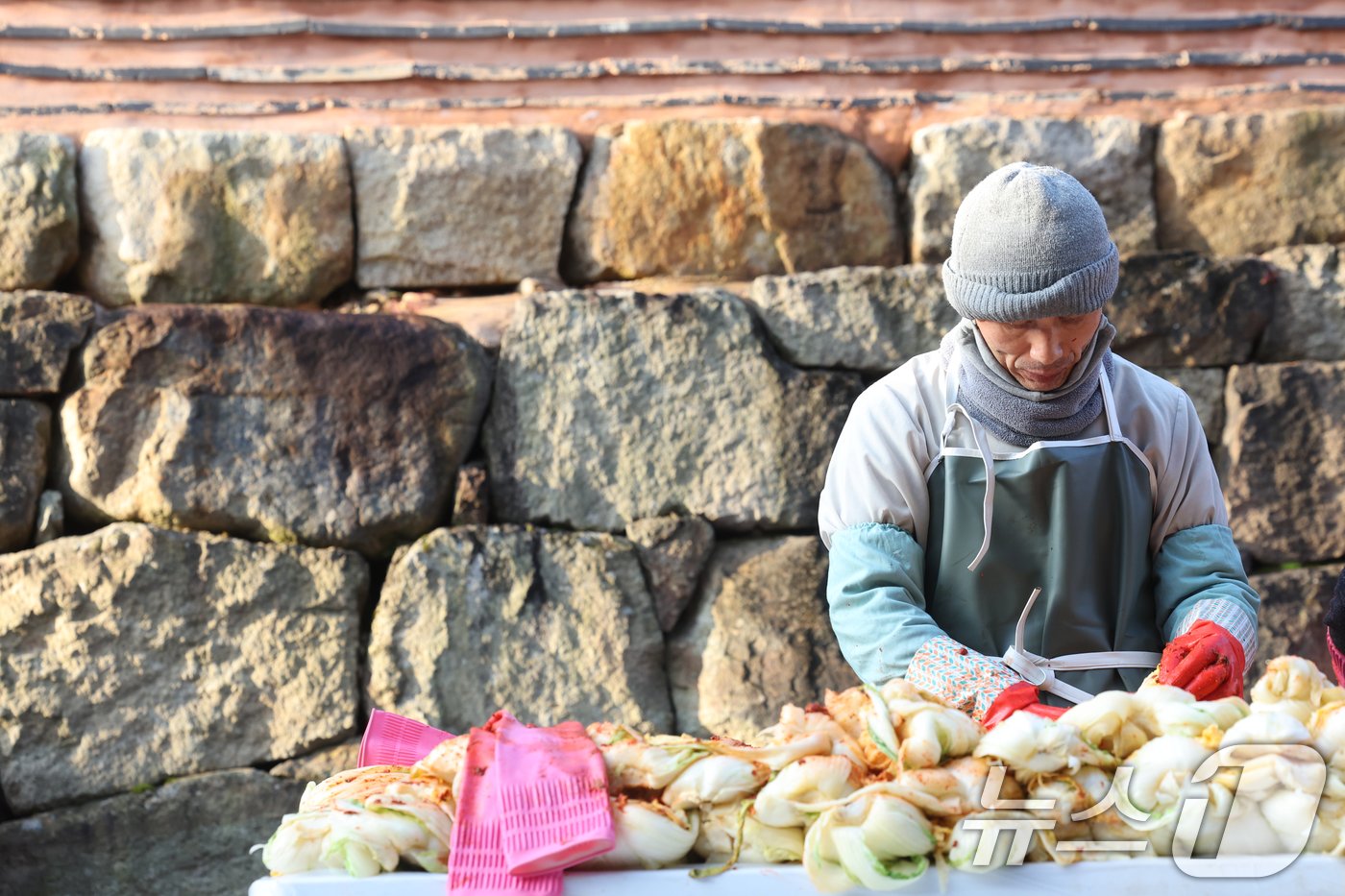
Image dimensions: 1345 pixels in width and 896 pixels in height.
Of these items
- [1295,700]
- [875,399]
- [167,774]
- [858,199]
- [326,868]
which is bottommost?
[167,774]

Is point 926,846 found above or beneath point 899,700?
beneath

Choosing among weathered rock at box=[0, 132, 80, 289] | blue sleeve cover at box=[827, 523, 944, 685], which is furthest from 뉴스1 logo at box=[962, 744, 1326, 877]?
weathered rock at box=[0, 132, 80, 289]

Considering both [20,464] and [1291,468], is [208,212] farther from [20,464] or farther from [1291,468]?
[1291,468]

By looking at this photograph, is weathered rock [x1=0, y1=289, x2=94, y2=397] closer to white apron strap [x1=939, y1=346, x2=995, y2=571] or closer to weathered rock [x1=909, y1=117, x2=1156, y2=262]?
weathered rock [x1=909, y1=117, x2=1156, y2=262]

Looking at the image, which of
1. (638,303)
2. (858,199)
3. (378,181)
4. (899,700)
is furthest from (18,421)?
(899,700)

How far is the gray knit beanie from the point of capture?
1972mm

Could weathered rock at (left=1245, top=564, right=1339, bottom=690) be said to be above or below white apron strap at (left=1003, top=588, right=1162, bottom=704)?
below

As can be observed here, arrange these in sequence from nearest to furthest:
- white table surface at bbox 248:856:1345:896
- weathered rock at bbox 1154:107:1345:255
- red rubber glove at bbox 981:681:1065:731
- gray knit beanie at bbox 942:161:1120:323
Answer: white table surface at bbox 248:856:1345:896 → red rubber glove at bbox 981:681:1065:731 → gray knit beanie at bbox 942:161:1120:323 → weathered rock at bbox 1154:107:1345:255

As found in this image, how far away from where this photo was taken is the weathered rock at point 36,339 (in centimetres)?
371

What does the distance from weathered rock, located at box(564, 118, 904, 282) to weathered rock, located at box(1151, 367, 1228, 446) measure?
892 millimetres

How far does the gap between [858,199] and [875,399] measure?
198 centimetres

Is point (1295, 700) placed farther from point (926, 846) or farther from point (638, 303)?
point (638, 303)

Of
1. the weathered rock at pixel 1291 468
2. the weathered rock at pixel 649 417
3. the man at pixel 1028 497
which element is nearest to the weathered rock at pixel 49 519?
the weathered rock at pixel 649 417

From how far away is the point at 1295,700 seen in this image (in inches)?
62.2
